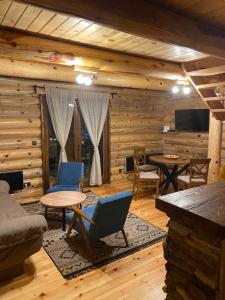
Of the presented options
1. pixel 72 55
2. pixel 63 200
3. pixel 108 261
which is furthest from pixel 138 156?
pixel 72 55

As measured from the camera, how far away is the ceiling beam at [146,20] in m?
1.58

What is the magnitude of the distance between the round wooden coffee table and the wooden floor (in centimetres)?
66

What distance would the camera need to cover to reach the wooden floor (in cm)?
231

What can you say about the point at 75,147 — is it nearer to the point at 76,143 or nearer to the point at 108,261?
the point at 76,143

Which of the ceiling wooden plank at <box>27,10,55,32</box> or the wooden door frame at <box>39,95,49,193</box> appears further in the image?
the wooden door frame at <box>39,95,49,193</box>

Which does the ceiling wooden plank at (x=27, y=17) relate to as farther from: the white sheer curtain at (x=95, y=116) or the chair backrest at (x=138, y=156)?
the chair backrest at (x=138, y=156)

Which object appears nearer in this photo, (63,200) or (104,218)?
(104,218)

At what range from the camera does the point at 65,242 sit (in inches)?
Answer: 128

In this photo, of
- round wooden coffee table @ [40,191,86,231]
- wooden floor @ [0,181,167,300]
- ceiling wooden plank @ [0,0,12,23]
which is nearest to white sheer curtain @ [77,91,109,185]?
round wooden coffee table @ [40,191,86,231]

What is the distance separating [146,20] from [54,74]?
2714mm

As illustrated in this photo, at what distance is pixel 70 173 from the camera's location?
4.57 metres

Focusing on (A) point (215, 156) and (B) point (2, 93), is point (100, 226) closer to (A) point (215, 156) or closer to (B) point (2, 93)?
(A) point (215, 156)

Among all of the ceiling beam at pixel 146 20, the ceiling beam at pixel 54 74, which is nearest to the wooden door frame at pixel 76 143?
the ceiling beam at pixel 54 74

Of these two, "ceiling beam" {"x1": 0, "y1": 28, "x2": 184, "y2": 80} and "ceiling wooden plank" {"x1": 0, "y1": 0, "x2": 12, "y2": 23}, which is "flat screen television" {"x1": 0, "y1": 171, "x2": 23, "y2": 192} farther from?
"ceiling wooden plank" {"x1": 0, "y1": 0, "x2": 12, "y2": 23}
